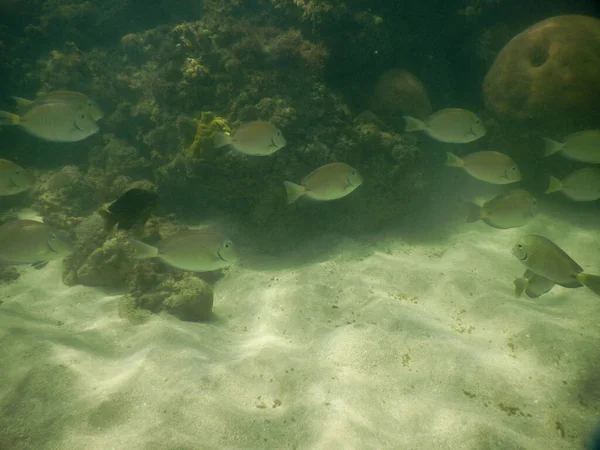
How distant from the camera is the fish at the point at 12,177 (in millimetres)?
4148

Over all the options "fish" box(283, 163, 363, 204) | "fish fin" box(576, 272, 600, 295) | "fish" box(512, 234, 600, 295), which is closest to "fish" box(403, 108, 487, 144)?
"fish" box(283, 163, 363, 204)

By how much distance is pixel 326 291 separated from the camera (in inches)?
199

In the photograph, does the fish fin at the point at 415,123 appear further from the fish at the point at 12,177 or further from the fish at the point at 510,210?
the fish at the point at 12,177

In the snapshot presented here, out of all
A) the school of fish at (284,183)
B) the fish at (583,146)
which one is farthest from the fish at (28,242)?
the fish at (583,146)

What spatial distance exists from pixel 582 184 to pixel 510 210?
1.71 meters

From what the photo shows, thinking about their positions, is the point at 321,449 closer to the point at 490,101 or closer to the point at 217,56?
the point at 217,56

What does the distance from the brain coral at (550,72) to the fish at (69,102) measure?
320 inches

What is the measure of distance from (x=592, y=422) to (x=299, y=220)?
190 inches

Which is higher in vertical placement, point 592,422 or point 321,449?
point 321,449

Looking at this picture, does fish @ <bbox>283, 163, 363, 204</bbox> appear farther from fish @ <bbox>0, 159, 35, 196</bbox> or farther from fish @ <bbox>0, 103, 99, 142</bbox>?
fish @ <bbox>0, 159, 35, 196</bbox>

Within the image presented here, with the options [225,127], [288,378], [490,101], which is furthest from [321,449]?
[490,101]

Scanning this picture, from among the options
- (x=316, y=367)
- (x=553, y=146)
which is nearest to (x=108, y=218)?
(x=316, y=367)

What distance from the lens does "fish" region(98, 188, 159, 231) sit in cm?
472

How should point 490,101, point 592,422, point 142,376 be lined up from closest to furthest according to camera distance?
point 592,422 → point 142,376 → point 490,101
